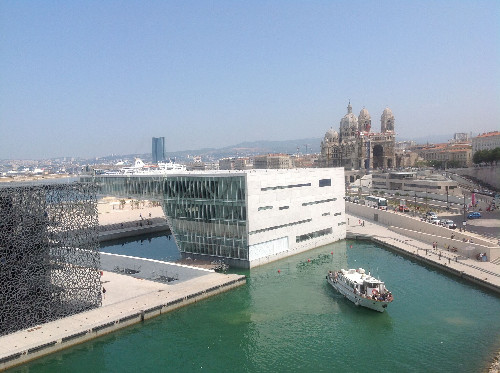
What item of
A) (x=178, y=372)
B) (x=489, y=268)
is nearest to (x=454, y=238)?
(x=489, y=268)

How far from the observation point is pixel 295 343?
3150 cm

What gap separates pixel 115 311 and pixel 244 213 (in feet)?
58.5

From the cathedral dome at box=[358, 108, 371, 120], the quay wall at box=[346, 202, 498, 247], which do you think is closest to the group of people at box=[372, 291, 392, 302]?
the quay wall at box=[346, 202, 498, 247]

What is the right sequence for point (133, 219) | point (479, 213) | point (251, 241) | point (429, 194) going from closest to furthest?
point (251, 241), point (479, 213), point (133, 219), point (429, 194)

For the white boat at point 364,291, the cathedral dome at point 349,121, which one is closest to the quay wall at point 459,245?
the white boat at point 364,291

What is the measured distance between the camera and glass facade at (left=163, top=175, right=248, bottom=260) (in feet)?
163

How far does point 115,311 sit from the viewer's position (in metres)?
35.6

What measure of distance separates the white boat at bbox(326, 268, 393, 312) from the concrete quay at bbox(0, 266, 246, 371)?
9.82 metres

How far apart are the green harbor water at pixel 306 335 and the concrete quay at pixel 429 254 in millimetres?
1248

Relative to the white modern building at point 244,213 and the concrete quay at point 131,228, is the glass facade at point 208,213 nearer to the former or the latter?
the white modern building at point 244,213

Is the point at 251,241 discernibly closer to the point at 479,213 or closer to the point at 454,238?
the point at 454,238

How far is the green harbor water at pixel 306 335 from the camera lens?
28.9 m

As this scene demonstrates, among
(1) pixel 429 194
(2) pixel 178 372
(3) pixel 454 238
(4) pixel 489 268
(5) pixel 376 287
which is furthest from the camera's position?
(1) pixel 429 194

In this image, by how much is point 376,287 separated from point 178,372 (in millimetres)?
17652
